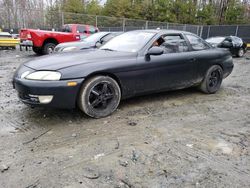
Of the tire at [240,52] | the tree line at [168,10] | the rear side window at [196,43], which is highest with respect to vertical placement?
the tree line at [168,10]

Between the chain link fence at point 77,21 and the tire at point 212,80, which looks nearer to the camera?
the tire at point 212,80

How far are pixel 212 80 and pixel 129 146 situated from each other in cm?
334

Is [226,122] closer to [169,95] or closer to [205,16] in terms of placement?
[169,95]

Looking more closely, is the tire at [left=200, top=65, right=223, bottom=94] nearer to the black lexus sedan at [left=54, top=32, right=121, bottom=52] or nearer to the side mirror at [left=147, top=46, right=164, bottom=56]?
the side mirror at [left=147, top=46, right=164, bottom=56]

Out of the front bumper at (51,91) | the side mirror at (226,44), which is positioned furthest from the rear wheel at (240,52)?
the front bumper at (51,91)

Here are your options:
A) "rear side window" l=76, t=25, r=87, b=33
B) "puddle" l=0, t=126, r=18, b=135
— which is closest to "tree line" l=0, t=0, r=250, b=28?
"rear side window" l=76, t=25, r=87, b=33

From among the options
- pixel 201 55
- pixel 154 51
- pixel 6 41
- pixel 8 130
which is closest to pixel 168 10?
pixel 6 41

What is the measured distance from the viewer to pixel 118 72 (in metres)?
4.01

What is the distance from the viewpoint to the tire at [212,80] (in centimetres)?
550

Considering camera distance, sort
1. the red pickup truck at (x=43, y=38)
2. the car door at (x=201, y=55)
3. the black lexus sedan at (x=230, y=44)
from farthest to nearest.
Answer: the black lexus sedan at (x=230, y=44), the red pickup truck at (x=43, y=38), the car door at (x=201, y=55)

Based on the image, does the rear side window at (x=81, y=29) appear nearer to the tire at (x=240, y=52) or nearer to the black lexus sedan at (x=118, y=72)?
the black lexus sedan at (x=118, y=72)

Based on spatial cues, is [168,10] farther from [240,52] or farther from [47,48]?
[47,48]

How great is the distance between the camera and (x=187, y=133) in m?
3.51

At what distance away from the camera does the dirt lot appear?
2453 millimetres
